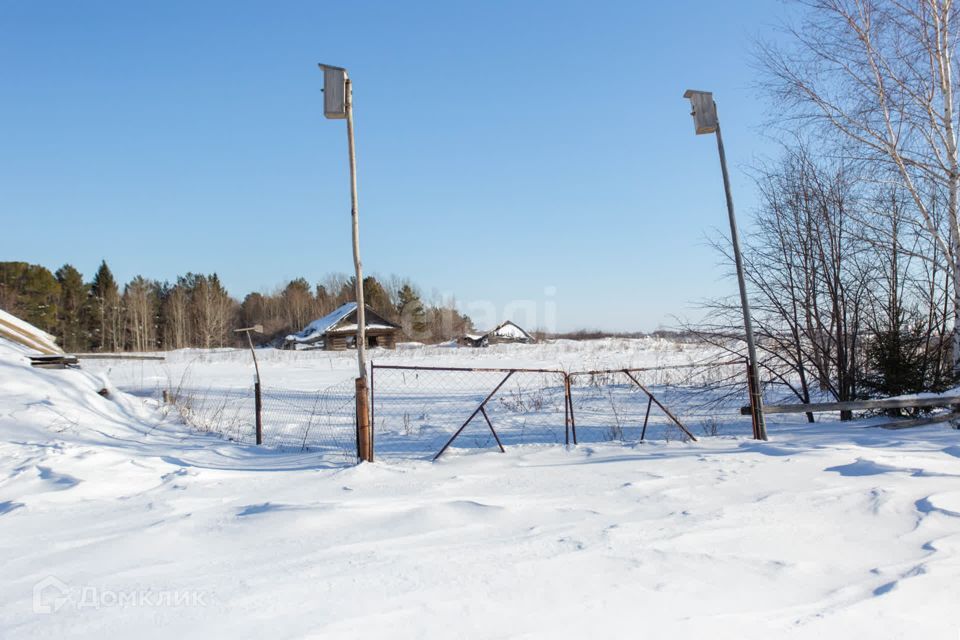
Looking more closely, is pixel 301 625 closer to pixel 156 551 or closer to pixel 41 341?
pixel 156 551

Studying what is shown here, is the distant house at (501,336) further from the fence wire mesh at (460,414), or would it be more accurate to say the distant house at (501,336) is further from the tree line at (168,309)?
the fence wire mesh at (460,414)

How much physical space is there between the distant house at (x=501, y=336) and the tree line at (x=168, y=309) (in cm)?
864

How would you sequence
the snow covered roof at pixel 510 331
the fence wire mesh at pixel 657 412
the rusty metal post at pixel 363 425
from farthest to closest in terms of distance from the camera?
the snow covered roof at pixel 510 331 → the fence wire mesh at pixel 657 412 → the rusty metal post at pixel 363 425

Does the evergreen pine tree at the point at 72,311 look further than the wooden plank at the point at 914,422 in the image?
Yes

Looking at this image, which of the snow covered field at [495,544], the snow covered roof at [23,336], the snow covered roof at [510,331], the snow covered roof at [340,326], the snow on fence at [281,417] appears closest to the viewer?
the snow covered field at [495,544]

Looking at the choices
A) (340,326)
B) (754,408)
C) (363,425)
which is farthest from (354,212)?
(340,326)

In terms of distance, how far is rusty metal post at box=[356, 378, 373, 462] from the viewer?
263 inches

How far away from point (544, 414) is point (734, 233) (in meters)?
6.27

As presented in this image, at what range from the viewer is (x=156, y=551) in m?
3.79

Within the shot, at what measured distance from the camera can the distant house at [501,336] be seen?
48406 millimetres

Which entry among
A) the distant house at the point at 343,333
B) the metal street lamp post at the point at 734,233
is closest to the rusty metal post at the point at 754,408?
the metal street lamp post at the point at 734,233

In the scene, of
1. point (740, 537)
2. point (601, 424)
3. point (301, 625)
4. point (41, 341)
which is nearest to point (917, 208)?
point (601, 424)

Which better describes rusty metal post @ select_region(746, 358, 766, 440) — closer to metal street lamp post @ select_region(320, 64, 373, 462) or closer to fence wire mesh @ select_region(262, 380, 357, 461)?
metal street lamp post @ select_region(320, 64, 373, 462)

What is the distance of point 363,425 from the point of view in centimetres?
670
